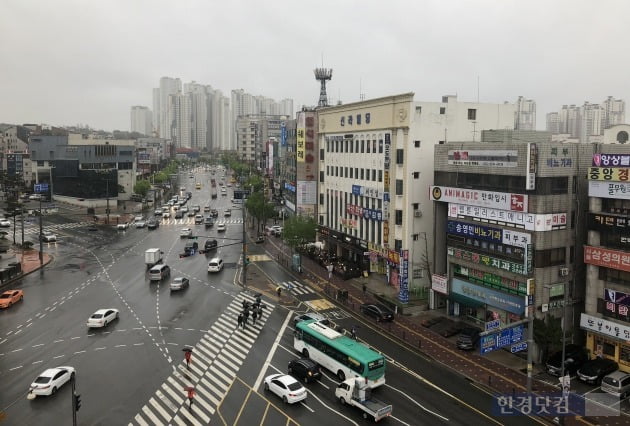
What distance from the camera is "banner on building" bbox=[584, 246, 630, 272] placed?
35156 millimetres

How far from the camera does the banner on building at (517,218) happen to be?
38750 millimetres

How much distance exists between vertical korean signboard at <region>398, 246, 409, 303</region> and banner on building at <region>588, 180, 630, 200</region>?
729 inches

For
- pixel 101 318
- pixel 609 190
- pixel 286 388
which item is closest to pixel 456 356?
pixel 286 388

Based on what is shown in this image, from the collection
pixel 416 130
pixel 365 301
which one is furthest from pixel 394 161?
pixel 365 301

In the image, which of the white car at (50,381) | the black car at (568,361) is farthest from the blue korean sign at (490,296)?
the white car at (50,381)

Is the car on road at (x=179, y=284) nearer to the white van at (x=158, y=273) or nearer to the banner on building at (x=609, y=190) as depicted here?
the white van at (x=158, y=273)

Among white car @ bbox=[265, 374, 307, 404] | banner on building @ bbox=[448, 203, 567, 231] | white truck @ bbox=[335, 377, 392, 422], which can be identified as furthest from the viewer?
banner on building @ bbox=[448, 203, 567, 231]

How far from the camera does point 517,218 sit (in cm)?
4022

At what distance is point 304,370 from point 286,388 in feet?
10.4

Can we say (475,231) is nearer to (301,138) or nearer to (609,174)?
(609,174)

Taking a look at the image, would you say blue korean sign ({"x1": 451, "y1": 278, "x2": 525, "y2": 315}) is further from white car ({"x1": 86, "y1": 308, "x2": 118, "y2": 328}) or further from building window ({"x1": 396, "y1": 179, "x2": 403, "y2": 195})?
white car ({"x1": 86, "y1": 308, "x2": 118, "y2": 328})

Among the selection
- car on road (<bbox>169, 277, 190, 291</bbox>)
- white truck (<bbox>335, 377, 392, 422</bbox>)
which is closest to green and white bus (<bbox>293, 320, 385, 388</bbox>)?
white truck (<bbox>335, 377, 392, 422</bbox>)

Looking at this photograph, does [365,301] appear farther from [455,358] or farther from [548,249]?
[548,249]

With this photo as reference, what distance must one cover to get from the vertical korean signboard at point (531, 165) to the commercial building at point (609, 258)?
12.1 feet
